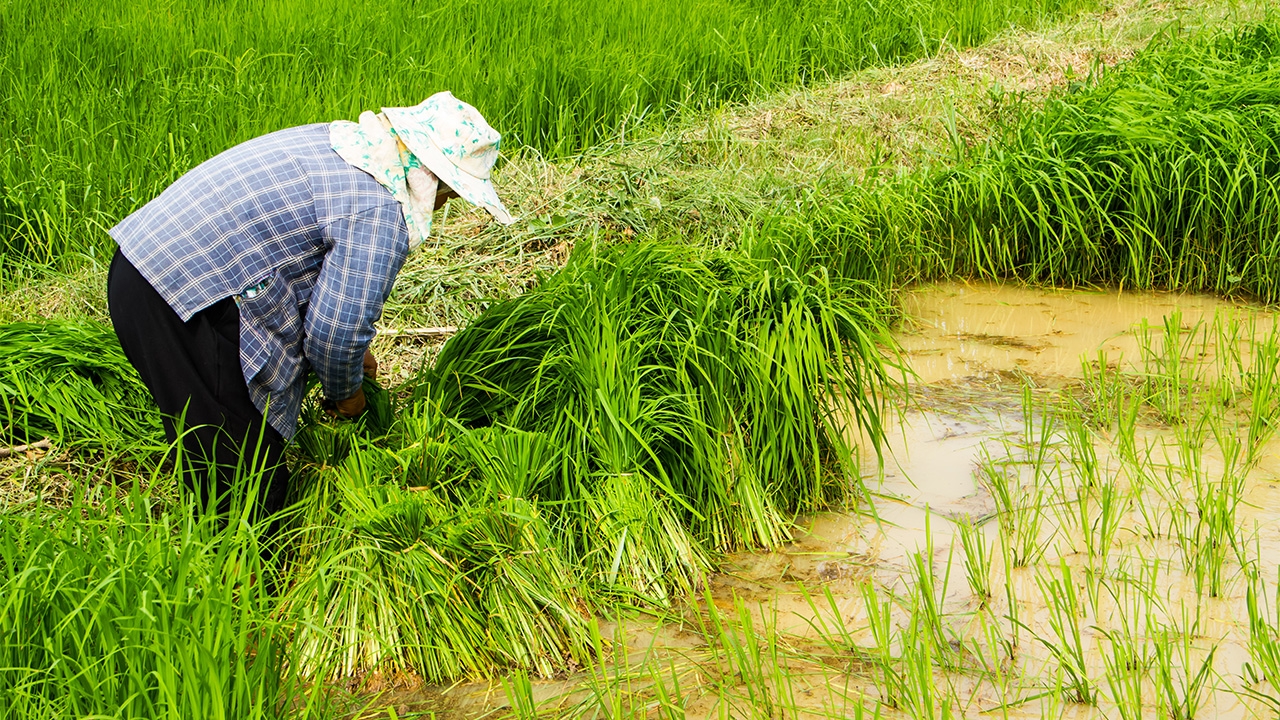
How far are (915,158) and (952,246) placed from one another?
92cm

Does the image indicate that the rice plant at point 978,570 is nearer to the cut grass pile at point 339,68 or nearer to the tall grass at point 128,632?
the tall grass at point 128,632

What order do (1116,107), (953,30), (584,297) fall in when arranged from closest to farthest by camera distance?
(584,297) < (1116,107) < (953,30)

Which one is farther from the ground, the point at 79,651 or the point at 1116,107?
the point at 1116,107

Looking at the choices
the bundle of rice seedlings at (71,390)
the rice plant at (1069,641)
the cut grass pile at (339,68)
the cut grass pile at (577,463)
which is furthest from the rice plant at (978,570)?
the cut grass pile at (339,68)

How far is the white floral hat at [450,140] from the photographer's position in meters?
2.57

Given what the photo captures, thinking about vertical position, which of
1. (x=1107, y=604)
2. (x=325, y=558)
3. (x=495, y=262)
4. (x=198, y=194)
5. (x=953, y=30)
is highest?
(x=953, y=30)

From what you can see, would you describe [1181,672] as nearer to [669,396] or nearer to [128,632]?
[669,396]

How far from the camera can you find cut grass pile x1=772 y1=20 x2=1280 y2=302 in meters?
4.63

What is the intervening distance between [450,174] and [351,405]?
2.18ft

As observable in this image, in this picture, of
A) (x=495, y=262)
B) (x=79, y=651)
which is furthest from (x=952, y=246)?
(x=79, y=651)

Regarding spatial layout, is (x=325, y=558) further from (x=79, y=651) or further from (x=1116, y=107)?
(x=1116, y=107)

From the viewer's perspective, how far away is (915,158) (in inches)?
224

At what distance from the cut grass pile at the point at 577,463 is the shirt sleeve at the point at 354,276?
0.37m

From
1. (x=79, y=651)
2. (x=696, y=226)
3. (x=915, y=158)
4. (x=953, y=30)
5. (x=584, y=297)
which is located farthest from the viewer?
(x=953, y=30)
